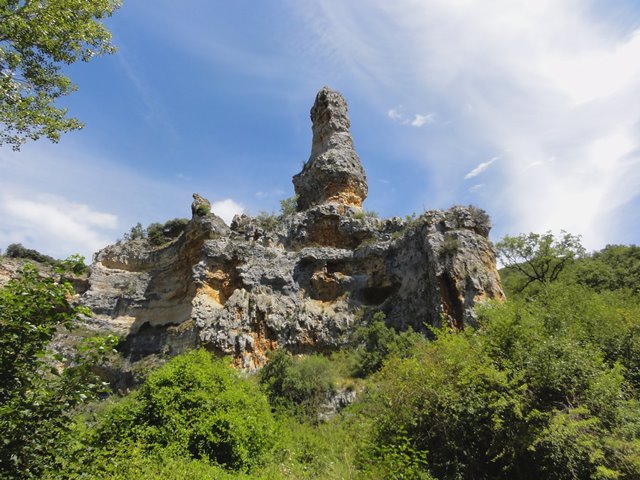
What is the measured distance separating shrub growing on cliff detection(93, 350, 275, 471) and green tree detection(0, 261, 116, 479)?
5.50m

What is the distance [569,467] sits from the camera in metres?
8.24

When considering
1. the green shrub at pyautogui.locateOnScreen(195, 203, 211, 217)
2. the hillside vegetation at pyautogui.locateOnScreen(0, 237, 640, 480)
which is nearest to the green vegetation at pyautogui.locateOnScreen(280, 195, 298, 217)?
the green shrub at pyautogui.locateOnScreen(195, 203, 211, 217)

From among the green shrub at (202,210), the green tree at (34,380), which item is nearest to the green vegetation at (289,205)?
the green shrub at (202,210)

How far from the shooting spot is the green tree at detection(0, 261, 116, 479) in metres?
4.15

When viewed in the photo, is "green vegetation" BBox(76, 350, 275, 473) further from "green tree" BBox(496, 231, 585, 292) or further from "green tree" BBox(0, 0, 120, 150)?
"green tree" BBox(496, 231, 585, 292)

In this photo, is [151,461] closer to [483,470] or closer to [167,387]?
[167,387]

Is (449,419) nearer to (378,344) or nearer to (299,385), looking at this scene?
(299,385)

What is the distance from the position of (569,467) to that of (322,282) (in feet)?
72.6

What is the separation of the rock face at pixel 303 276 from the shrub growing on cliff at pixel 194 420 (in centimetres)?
1271

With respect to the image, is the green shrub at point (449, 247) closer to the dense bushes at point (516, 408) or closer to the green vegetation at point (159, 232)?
the dense bushes at point (516, 408)

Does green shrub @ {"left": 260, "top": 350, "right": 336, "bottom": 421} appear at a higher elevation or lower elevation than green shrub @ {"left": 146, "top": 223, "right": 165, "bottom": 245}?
lower

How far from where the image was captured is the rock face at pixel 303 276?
2478 cm

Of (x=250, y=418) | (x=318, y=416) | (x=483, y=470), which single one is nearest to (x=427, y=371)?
(x=483, y=470)

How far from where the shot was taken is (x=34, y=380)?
468cm
